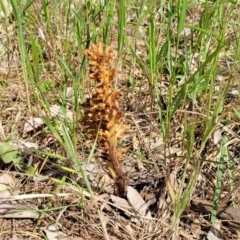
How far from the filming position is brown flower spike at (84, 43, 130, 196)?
1181 millimetres

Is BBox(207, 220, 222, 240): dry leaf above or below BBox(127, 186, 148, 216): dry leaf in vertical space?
below

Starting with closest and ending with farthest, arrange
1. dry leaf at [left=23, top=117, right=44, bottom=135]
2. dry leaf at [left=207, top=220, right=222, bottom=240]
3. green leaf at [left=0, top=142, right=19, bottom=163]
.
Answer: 1. dry leaf at [left=207, top=220, right=222, bottom=240]
2. green leaf at [left=0, top=142, right=19, bottom=163]
3. dry leaf at [left=23, top=117, right=44, bottom=135]

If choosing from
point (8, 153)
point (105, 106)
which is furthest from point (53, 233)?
point (105, 106)

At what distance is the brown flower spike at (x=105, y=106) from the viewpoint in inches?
46.5

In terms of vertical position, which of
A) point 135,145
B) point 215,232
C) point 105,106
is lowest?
point 215,232

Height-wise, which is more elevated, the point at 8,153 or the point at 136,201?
the point at 8,153

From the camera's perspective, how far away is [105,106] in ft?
4.06

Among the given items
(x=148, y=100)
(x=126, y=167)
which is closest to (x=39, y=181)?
(x=126, y=167)

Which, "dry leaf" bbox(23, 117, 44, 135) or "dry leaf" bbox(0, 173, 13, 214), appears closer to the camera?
"dry leaf" bbox(0, 173, 13, 214)

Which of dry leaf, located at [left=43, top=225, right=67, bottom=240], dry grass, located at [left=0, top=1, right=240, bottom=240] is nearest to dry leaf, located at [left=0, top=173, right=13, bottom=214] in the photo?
dry grass, located at [left=0, top=1, right=240, bottom=240]

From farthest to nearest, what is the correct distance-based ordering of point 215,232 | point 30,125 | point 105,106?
point 30,125, point 215,232, point 105,106

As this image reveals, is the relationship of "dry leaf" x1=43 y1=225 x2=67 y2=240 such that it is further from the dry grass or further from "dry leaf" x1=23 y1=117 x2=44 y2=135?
"dry leaf" x1=23 y1=117 x2=44 y2=135

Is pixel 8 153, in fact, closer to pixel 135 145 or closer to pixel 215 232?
pixel 135 145

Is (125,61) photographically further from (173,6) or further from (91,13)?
(173,6)
